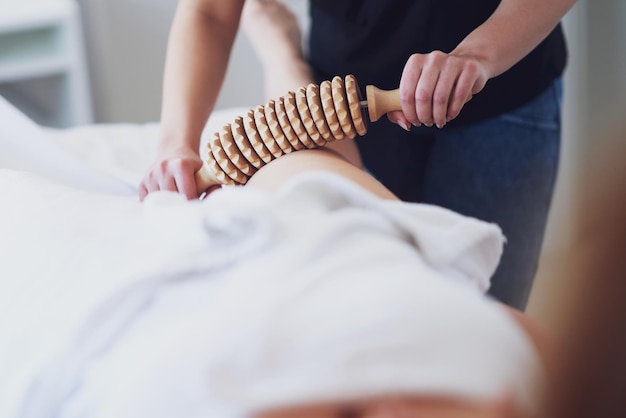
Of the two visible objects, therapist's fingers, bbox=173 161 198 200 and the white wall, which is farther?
the white wall

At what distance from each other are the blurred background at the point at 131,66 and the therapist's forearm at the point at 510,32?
0.64 m

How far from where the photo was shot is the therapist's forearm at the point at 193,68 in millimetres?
833

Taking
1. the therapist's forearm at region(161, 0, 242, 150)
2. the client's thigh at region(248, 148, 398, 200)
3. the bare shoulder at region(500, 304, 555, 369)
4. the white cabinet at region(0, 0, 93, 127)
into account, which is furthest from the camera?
the white cabinet at region(0, 0, 93, 127)

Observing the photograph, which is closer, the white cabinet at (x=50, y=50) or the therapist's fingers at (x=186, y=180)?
the therapist's fingers at (x=186, y=180)

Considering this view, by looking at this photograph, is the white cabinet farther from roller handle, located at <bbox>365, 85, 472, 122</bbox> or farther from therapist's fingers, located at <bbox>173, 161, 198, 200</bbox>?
roller handle, located at <bbox>365, 85, 472, 122</bbox>

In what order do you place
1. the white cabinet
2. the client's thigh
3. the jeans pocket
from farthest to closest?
the white cabinet
the jeans pocket
the client's thigh

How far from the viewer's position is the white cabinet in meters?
1.76

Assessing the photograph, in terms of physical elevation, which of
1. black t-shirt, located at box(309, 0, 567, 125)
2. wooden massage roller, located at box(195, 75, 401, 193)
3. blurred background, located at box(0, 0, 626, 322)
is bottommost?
wooden massage roller, located at box(195, 75, 401, 193)

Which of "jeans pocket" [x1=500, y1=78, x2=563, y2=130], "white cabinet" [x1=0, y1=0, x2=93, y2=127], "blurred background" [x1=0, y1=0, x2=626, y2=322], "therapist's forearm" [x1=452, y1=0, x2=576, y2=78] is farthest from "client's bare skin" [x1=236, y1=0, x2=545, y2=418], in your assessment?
"white cabinet" [x1=0, y1=0, x2=93, y2=127]

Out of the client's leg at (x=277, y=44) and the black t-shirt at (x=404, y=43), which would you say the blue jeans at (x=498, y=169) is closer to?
the black t-shirt at (x=404, y=43)

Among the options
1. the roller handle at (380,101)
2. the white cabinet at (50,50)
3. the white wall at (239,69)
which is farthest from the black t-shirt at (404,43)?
the white cabinet at (50,50)

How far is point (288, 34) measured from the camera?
1021mm

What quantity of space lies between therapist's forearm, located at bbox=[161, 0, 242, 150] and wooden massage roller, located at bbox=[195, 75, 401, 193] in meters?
0.17

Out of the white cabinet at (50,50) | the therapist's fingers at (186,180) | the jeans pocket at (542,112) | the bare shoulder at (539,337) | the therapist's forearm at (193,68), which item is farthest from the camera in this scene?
the white cabinet at (50,50)
